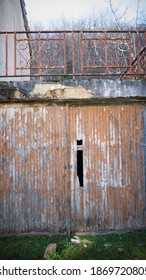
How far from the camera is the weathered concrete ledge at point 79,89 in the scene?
16.8ft

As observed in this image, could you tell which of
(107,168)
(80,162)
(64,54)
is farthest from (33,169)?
(64,54)

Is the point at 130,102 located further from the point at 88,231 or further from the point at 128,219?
the point at 88,231

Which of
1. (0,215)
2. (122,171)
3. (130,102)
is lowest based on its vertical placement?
(0,215)

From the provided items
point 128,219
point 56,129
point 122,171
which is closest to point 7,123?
point 56,129

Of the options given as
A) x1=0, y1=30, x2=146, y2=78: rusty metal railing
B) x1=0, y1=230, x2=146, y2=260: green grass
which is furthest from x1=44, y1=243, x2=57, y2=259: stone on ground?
x1=0, y1=30, x2=146, y2=78: rusty metal railing

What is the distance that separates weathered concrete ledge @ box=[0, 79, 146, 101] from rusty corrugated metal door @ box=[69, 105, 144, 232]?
404 millimetres

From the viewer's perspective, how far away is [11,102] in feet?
17.6

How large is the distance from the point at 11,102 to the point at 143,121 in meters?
3.19

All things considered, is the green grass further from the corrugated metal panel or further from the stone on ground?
the corrugated metal panel

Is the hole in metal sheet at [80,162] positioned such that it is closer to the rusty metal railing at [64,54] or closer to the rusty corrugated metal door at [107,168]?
the rusty corrugated metal door at [107,168]

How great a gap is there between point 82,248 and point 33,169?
201cm

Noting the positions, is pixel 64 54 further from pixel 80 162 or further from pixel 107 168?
pixel 107 168

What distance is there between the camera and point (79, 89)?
5176mm
